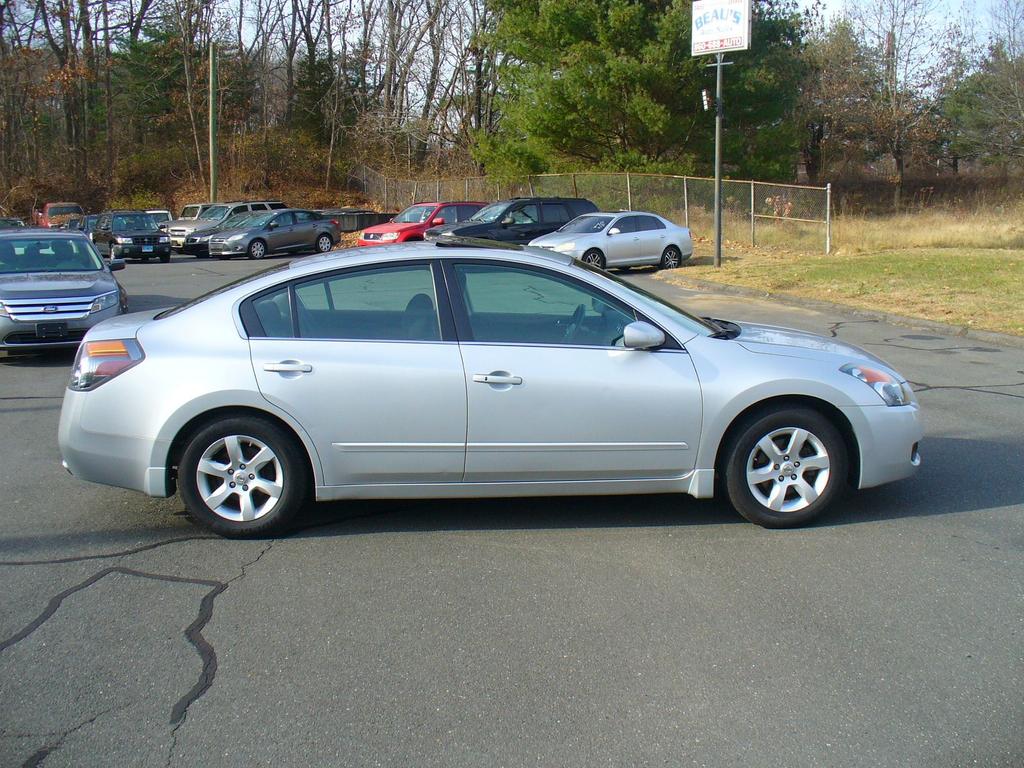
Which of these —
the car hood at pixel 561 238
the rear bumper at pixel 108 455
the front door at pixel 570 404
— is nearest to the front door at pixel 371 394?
the front door at pixel 570 404

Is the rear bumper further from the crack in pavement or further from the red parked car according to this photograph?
the red parked car

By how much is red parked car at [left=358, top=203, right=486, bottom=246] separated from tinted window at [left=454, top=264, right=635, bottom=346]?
23.0 metres

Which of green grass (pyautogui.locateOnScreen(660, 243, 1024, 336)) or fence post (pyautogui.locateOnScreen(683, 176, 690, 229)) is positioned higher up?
fence post (pyautogui.locateOnScreen(683, 176, 690, 229))

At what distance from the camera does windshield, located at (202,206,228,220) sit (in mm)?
36406

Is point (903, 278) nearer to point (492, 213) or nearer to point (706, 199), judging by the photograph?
point (492, 213)

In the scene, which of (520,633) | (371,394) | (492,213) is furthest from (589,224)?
(520,633)

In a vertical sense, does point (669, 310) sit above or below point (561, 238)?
below

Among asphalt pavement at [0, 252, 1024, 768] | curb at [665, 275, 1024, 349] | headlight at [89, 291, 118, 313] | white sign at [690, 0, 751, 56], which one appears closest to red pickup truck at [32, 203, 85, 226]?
white sign at [690, 0, 751, 56]

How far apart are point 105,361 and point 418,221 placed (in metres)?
24.7

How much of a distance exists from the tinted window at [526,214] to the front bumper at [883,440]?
20.5 m

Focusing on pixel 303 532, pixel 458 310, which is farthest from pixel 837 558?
pixel 303 532

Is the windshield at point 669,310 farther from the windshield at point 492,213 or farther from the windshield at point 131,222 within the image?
the windshield at point 131,222

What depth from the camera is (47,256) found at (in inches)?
509

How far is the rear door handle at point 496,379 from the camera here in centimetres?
531
